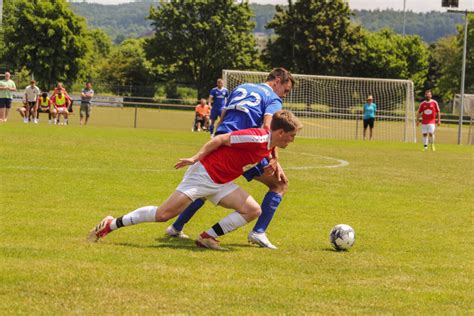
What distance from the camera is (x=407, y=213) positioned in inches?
462

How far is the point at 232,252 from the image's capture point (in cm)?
798

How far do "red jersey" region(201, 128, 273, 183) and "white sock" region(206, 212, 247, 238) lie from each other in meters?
0.45

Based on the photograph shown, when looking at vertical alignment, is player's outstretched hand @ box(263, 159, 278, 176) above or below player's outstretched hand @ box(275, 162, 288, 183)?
above

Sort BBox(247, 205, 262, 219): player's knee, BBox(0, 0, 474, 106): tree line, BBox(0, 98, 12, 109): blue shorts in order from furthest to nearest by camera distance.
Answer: BBox(0, 0, 474, 106): tree line, BBox(0, 98, 12, 109): blue shorts, BBox(247, 205, 262, 219): player's knee

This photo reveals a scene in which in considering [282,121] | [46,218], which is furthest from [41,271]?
[46,218]

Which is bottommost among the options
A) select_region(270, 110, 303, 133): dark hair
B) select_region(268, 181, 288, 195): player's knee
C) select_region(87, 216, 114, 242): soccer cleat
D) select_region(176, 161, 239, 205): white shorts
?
select_region(87, 216, 114, 242): soccer cleat

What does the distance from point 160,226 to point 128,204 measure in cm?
174

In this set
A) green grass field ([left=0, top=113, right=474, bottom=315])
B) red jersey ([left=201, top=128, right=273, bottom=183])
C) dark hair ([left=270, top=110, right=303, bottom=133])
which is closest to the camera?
green grass field ([left=0, top=113, right=474, bottom=315])

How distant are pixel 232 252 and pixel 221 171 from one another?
2.66ft

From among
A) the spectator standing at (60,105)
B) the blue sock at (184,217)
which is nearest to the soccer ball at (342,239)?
the blue sock at (184,217)

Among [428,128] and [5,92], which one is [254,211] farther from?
[5,92]

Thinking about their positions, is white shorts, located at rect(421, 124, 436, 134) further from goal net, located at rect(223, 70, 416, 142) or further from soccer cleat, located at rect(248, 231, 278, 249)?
soccer cleat, located at rect(248, 231, 278, 249)

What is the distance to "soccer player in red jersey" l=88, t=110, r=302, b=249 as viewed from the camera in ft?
25.2

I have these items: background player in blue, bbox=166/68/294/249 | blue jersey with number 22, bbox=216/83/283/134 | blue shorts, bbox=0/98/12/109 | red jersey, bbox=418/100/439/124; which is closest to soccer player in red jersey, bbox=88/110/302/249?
background player in blue, bbox=166/68/294/249
